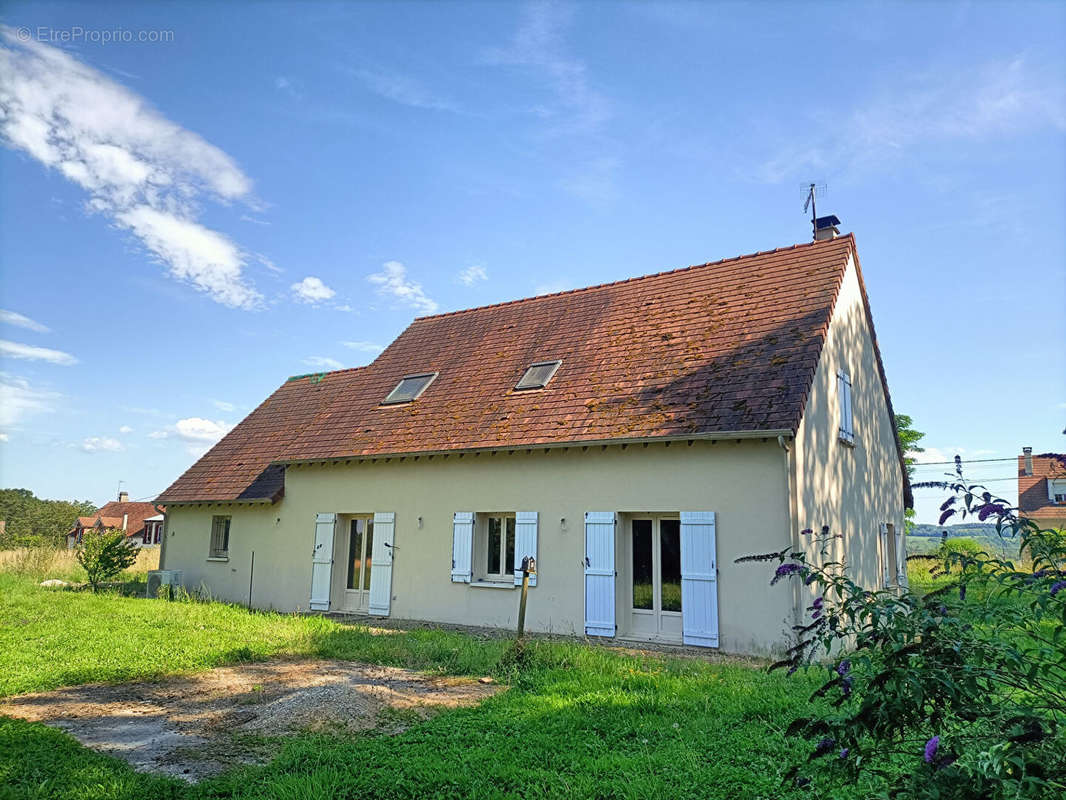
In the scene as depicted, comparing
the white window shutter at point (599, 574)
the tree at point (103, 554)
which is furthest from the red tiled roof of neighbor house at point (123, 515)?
the white window shutter at point (599, 574)

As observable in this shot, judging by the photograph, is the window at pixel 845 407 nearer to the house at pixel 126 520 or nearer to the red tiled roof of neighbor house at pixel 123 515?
the house at pixel 126 520

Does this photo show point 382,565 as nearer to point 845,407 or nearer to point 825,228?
point 845,407

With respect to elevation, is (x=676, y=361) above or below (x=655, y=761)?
above

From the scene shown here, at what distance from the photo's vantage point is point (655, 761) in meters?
5.18

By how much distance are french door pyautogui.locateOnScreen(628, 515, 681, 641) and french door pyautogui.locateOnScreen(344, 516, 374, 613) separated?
6.07 metres

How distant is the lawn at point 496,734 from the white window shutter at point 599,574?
1.44 m

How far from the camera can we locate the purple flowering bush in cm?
228

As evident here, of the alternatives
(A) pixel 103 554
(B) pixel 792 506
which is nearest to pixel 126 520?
(A) pixel 103 554

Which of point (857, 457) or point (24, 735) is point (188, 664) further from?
point (857, 457)

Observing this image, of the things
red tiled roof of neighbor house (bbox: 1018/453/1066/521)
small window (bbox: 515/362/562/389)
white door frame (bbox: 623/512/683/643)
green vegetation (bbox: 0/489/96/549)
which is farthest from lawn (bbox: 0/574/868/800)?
green vegetation (bbox: 0/489/96/549)

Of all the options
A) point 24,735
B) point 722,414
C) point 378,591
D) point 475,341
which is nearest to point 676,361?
point 722,414

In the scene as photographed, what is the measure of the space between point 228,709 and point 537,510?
6.49 m

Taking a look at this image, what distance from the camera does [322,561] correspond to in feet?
49.9

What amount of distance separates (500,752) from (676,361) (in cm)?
861
